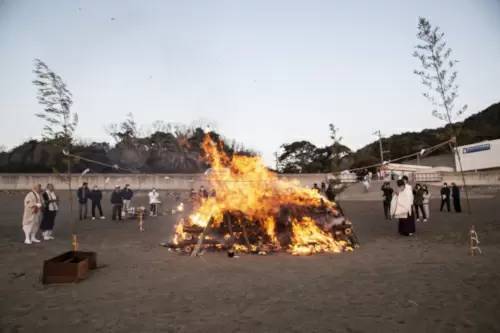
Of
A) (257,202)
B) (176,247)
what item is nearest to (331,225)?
(257,202)

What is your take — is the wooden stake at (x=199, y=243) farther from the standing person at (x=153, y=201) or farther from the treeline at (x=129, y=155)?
the treeline at (x=129, y=155)

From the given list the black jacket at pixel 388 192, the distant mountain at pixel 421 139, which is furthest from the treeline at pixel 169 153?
the black jacket at pixel 388 192

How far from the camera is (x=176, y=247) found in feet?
34.4

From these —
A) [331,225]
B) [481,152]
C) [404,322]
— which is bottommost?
[404,322]

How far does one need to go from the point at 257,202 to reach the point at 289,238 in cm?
180

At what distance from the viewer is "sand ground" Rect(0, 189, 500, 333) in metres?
4.64

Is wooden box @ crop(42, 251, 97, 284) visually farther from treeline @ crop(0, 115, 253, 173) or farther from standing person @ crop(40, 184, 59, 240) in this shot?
treeline @ crop(0, 115, 253, 173)

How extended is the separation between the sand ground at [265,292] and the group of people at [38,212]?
1073 millimetres

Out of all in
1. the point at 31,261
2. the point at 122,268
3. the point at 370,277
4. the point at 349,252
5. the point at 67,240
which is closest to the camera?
the point at 370,277

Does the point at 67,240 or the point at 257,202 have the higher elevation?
the point at 257,202

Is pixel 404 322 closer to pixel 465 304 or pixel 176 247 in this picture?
pixel 465 304

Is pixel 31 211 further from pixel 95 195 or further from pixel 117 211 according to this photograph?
pixel 95 195

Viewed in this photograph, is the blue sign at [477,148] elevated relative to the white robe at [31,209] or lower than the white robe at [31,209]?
elevated

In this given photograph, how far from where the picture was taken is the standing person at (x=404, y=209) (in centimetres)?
1177
